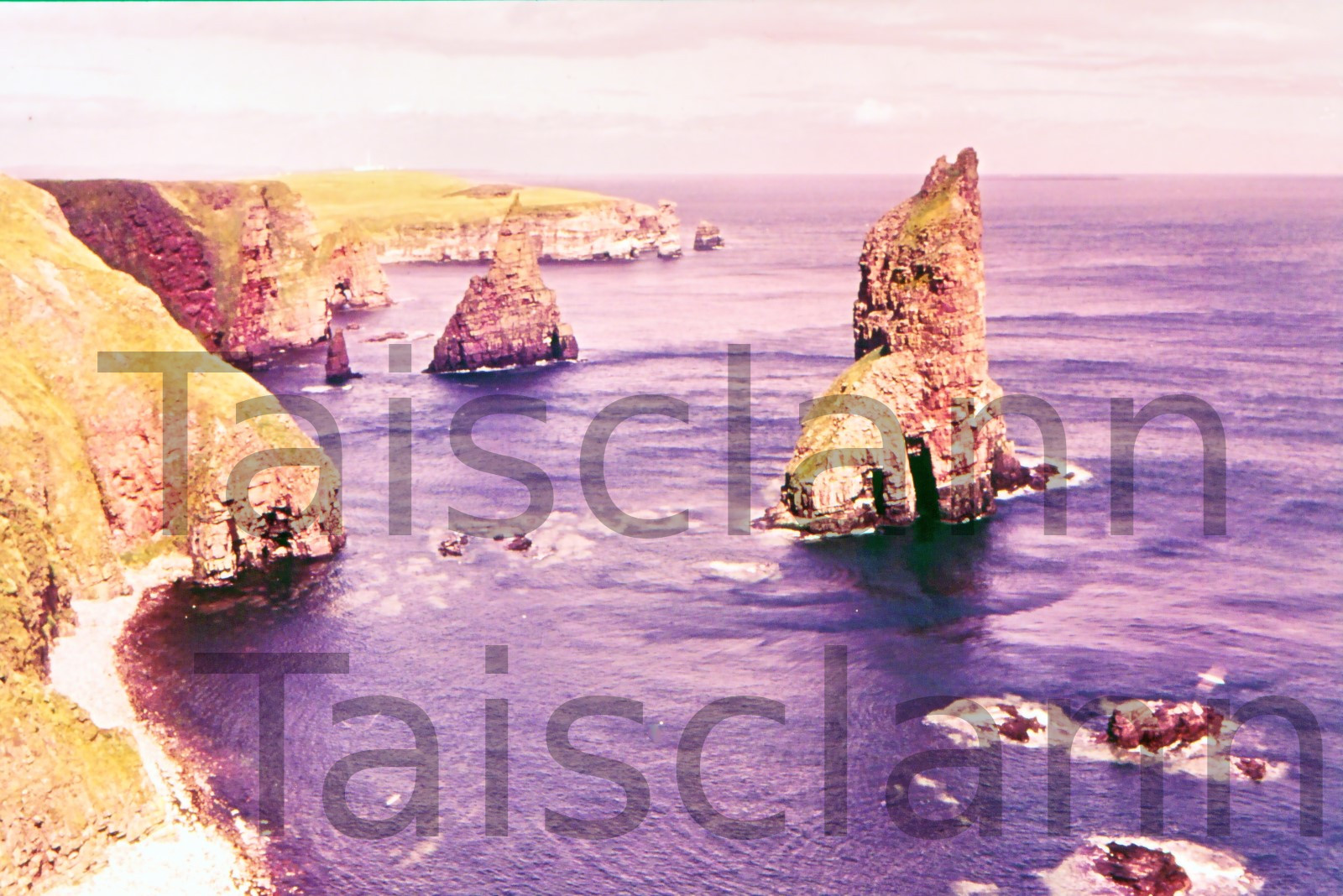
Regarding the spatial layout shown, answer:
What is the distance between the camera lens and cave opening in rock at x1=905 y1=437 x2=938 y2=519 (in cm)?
10381

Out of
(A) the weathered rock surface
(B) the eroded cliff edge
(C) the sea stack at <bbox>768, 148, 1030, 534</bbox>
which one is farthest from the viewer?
(A) the weathered rock surface

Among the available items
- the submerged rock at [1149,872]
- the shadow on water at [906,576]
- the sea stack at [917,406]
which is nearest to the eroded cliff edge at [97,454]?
the shadow on water at [906,576]

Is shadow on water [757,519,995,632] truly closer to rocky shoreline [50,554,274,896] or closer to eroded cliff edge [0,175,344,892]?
rocky shoreline [50,554,274,896]

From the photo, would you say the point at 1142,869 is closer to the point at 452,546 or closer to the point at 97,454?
the point at 452,546

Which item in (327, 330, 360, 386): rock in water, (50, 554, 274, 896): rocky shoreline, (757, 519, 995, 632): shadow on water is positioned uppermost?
(327, 330, 360, 386): rock in water

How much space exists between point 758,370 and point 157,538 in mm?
87921

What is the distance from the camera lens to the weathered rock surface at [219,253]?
531 feet

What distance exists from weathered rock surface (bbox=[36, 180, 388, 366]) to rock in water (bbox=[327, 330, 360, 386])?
901 inches

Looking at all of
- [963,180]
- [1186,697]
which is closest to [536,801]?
[1186,697]

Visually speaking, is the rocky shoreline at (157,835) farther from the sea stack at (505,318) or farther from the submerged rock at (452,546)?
the sea stack at (505,318)

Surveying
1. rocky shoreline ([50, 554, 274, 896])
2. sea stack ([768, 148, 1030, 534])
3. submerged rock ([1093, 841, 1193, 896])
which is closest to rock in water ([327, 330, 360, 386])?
sea stack ([768, 148, 1030, 534])

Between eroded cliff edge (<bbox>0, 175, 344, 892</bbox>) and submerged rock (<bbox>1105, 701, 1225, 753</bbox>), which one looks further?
eroded cliff edge (<bbox>0, 175, 344, 892</bbox>)

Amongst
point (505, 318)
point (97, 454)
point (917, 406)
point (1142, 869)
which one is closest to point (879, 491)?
point (917, 406)

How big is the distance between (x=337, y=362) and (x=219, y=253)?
4350 cm
